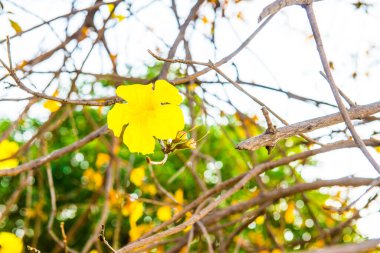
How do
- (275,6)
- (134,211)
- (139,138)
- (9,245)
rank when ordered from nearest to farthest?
(275,6) < (139,138) < (9,245) < (134,211)

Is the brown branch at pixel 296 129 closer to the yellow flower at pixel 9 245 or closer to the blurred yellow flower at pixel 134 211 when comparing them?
the yellow flower at pixel 9 245

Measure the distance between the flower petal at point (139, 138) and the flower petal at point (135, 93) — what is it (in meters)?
0.04

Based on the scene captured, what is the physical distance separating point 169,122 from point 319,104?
68cm

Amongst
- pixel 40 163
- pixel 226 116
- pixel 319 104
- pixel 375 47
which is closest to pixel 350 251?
pixel 40 163

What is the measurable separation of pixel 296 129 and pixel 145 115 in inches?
10.5

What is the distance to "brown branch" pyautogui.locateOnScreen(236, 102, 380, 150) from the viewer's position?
0.75 meters

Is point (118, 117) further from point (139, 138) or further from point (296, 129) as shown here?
point (296, 129)

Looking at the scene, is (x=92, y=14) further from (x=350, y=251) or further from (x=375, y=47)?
(x=350, y=251)

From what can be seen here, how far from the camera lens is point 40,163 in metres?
1.20

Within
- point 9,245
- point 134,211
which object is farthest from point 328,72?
point 134,211

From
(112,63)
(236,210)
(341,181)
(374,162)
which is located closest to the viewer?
(374,162)

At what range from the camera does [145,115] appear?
93 centimetres

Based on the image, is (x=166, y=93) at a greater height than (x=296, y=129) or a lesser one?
greater

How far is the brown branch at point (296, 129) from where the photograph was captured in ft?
2.47
